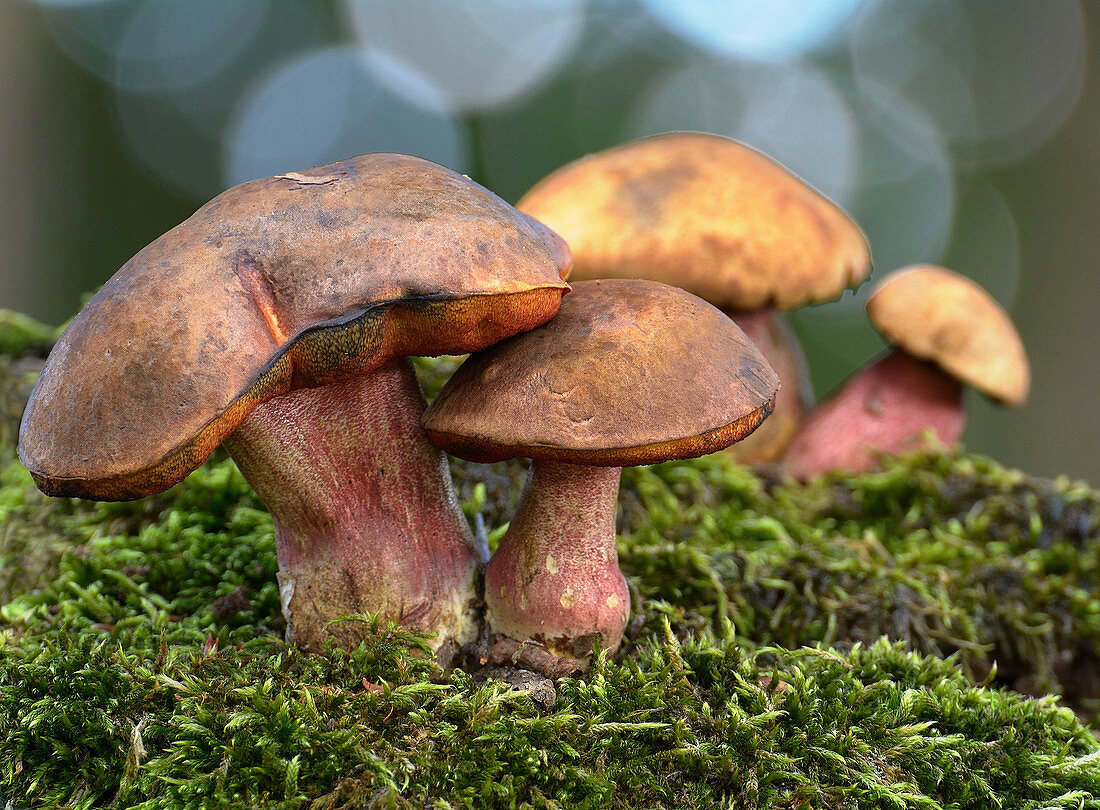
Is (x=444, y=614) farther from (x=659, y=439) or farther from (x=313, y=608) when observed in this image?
(x=659, y=439)

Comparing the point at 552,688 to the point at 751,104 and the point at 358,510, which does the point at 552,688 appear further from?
the point at 751,104

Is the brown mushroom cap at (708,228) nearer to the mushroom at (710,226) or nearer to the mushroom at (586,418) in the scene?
the mushroom at (710,226)

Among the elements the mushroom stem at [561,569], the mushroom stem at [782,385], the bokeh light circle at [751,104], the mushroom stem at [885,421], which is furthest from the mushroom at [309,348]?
the bokeh light circle at [751,104]

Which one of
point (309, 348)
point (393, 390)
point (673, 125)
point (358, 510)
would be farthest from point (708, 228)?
point (673, 125)

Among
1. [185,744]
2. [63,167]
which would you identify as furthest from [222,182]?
[185,744]

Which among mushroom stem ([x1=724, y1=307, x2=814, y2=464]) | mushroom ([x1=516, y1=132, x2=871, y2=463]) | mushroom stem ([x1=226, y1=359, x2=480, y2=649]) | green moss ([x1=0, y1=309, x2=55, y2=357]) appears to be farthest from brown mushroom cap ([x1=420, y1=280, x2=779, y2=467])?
green moss ([x1=0, y1=309, x2=55, y2=357])
